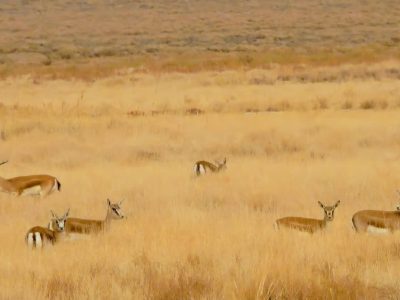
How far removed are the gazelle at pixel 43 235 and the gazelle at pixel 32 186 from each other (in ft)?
12.8

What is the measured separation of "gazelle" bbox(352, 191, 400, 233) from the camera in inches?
425

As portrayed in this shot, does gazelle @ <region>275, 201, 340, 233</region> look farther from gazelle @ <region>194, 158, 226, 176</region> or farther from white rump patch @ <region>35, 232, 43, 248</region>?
gazelle @ <region>194, 158, 226, 176</region>

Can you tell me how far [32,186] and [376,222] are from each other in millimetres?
6452

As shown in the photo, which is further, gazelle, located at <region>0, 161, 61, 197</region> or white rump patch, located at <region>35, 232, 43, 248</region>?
gazelle, located at <region>0, 161, 61, 197</region>

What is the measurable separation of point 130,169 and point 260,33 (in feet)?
215

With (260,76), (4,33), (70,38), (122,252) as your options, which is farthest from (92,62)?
(122,252)

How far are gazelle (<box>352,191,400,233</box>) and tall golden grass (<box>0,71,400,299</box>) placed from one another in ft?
0.76

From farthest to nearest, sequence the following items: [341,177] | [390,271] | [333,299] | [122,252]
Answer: [341,177]
[122,252]
[390,271]
[333,299]

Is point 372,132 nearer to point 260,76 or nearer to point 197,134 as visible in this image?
point 197,134

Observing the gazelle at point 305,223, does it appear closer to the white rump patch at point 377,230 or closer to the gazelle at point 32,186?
the white rump patch at point 377,230

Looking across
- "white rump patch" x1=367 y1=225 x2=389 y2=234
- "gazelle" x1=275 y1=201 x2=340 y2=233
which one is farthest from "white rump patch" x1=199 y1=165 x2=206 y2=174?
"white rump patch" x1=367 y1=225 x2=389 y2=234

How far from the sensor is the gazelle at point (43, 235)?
33.0 feet

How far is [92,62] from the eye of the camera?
197ft

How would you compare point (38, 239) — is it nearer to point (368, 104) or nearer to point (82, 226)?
point (82, 226)
